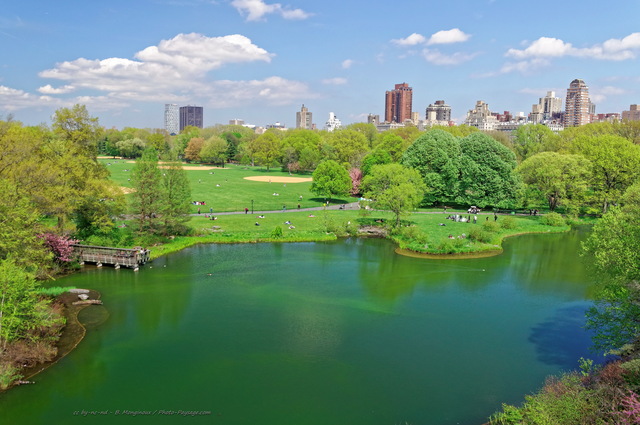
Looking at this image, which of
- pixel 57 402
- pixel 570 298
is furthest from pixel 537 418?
pixel 570 298

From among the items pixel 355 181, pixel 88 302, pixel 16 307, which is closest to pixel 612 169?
pixel 355 181

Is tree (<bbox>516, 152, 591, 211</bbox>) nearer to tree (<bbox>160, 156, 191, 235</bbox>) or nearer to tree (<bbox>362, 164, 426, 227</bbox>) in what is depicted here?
tree (<bbox>362, 164, 426, 227</bbox>)

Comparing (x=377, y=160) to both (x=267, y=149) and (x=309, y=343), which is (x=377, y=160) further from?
(x=309, y=343)

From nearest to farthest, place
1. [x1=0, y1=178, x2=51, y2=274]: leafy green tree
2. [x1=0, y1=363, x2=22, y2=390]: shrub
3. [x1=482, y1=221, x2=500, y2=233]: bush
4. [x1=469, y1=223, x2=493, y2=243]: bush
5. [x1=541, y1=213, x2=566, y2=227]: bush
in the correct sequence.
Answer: [x1=0, y1=363, x2=22, y2=390]: shrub
[x1=0, y1=178, x2=51, y2=274]: leafy green tree
[x1=469, y1=223, x2=493, y2=243]: bush
[x1=482, y1=221, x2=500, y2=233]: bush
[x1=541, y1=213, x2=566, y2=227]: bush

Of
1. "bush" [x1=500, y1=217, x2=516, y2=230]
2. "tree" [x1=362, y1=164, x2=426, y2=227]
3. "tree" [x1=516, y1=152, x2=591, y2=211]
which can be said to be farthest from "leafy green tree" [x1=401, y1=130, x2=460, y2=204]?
"bush" [x1=500, y1=217, x2=516, y2=230]

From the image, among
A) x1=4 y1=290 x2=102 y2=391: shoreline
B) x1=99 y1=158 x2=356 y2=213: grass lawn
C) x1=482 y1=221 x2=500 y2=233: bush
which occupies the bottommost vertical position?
x1=4 y1=290 x2=102 y2=391: shoreline

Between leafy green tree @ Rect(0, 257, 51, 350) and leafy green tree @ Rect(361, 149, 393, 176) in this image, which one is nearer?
leafy green tree @ Rect(0, 257, 51, 350)

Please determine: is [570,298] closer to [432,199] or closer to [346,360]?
[346,360]
